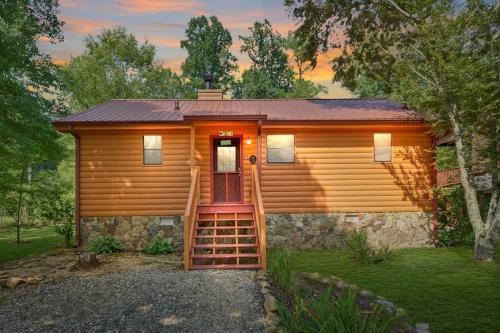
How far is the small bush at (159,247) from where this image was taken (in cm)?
1080

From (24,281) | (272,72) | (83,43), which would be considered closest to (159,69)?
(83,43)

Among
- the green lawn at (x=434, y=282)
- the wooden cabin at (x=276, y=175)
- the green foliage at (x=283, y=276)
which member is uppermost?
the wooden cabin at (x=276, y=175)

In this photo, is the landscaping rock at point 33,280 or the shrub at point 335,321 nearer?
the shrub at point 335,321

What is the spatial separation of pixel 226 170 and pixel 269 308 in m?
6.72

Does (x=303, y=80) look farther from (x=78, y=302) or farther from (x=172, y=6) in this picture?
(x=78, y=302)

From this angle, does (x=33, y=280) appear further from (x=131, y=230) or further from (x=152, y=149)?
(x=152, y=149)

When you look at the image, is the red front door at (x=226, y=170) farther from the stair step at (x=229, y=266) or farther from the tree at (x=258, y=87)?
the tree at (x=258, y=87)

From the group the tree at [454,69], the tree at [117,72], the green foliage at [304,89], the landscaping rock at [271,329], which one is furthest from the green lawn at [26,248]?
the green foliage at [304,89]

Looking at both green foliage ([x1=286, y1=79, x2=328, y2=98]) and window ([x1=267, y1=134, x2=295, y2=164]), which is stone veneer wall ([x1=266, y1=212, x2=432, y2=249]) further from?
green foliage ([x1=286, y1=79, x2=328, y2=98])

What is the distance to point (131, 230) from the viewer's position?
455 inches

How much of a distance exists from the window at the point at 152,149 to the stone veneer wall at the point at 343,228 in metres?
4.03

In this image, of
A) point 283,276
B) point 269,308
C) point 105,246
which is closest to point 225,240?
point 283,276

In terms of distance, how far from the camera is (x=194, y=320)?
5.38 metres

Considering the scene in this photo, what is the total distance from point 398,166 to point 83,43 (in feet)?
90.8
